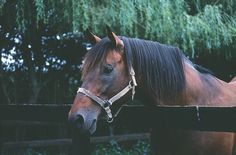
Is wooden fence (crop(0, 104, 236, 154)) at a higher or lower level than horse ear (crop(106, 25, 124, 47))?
lower

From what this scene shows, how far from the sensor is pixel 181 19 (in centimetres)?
577

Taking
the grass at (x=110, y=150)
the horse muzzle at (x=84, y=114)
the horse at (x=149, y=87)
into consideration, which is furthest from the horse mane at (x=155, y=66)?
the grass at (x=110, y=150)

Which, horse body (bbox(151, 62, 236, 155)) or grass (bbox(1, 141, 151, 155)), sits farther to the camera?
grass (bbox(1, 141, 151, 155))

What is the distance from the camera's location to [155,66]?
2797 millimetres

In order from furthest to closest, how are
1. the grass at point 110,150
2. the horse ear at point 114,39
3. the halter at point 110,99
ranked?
the grass at point 110,150 < the horse ear at point 114,39 < the halter at point 110,99

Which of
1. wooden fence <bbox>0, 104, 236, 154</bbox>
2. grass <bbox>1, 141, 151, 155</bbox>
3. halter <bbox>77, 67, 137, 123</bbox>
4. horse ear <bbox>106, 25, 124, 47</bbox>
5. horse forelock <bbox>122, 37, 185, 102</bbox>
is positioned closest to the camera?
wooden fence <bbox>0, 104, 236, 154</bbox>

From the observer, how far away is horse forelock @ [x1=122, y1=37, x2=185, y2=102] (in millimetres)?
2752

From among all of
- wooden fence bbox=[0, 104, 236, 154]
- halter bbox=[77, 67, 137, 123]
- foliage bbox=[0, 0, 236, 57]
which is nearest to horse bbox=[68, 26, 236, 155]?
halter bbox=[77, 67, 137, 123]

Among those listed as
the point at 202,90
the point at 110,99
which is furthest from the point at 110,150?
the point at 110,99

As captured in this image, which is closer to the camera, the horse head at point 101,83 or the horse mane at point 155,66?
the horse head at point 101,83

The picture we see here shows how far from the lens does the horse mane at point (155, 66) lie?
272 cm

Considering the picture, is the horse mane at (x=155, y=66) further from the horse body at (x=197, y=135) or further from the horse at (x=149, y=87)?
the horse body at (x=197, y=135)

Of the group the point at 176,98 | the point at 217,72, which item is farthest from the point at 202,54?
the point at 176,98

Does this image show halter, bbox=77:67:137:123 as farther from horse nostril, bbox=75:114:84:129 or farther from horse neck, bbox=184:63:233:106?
horse neck, bbox=184:63:233:106
